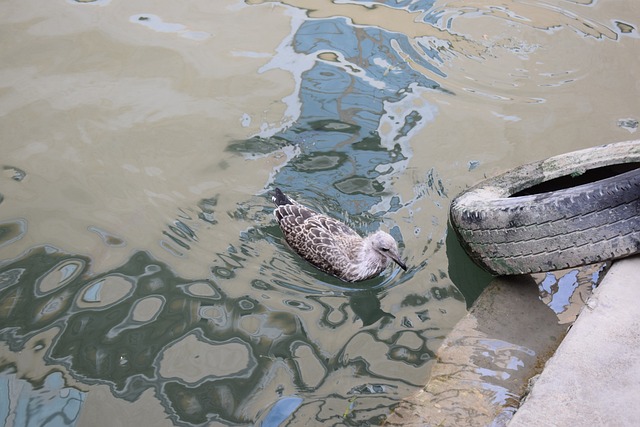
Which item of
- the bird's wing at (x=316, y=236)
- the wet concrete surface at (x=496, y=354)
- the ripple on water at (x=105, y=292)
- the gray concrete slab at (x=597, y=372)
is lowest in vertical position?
the ripple on water at (x=105, y=292)

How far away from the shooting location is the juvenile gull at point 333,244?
6.70 meters

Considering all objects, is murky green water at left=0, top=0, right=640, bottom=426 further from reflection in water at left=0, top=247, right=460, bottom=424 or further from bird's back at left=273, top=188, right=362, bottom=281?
bird's back at left=273, top=188, right=362, bottom=281

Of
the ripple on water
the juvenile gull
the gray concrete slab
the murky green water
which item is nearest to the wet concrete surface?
the gray concrete slab

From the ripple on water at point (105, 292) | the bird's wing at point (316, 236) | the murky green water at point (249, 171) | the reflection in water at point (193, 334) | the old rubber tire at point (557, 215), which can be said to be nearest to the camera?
the reflection in water at point (193, 334)

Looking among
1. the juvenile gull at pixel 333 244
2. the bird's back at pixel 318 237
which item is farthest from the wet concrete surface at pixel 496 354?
the bird's back at pixel 318 237

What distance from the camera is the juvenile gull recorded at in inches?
264

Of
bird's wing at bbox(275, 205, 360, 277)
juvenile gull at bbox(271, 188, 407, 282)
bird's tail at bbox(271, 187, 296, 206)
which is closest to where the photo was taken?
juvenile gull at bbox(271, 188, 407, 282)

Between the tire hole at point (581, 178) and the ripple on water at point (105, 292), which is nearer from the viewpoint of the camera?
the ripple on water at point (105, 292)

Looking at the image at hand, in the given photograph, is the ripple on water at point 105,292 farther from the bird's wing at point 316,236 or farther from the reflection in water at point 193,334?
the bird's wing at point 316,236

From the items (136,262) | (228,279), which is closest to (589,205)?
(228,279)

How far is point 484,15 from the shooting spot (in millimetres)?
10383

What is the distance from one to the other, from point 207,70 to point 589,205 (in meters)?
5.15

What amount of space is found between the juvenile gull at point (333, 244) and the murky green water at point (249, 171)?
0.17 meters

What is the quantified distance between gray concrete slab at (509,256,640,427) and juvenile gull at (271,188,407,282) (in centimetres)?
185
